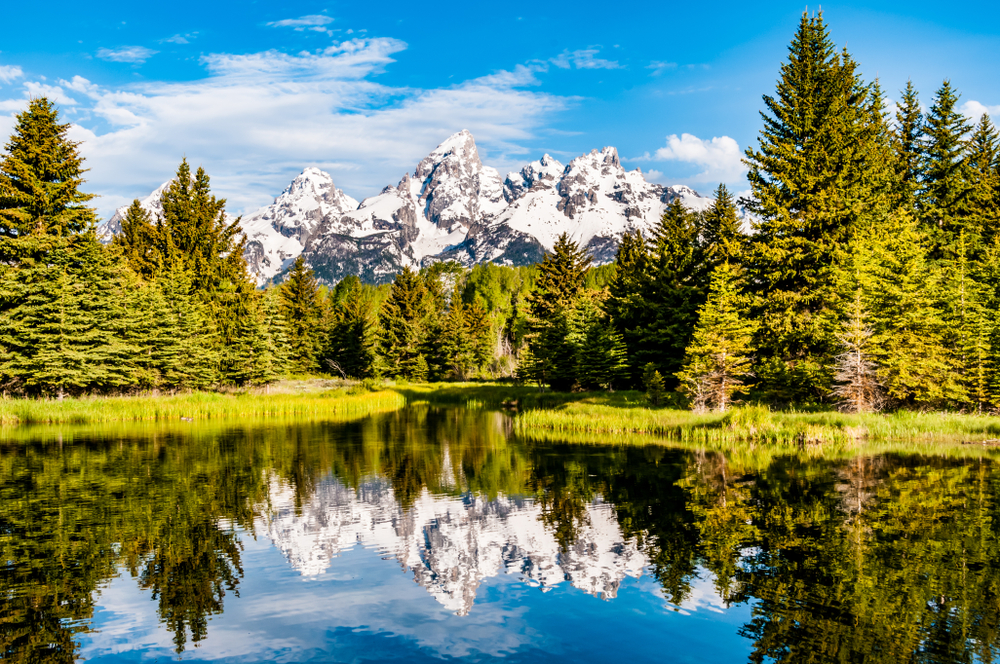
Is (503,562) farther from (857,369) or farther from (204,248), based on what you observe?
(204,248)

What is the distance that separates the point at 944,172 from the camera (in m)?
54.2

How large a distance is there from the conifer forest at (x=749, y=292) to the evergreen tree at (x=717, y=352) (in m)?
0.15

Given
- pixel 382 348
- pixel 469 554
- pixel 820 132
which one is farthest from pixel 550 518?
pixel 382 348

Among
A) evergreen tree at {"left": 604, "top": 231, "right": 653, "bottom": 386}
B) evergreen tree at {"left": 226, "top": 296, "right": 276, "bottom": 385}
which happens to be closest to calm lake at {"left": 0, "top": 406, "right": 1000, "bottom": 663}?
evergreen tree at {"left": 604, "top": 231, "right": 653, "bottom": 386}

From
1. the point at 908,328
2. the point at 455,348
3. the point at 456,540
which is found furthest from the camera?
the point at 455,348

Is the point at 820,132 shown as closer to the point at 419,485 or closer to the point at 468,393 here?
the point at 419,485

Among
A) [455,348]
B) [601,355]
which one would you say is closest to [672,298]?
[601,355]

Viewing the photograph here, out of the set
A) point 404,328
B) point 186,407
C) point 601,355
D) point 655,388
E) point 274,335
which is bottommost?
point 186,407

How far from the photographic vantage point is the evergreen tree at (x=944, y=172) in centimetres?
5319

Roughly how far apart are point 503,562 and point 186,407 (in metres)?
38.3

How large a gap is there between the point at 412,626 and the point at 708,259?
4450 centimetres

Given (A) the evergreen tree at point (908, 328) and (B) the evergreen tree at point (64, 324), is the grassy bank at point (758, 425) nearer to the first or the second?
(A) the evergreen tree at point (908, 328)

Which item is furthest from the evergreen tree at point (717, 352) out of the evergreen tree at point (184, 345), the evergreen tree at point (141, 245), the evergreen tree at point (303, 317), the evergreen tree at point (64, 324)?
the evergreen tree at point (303, 317)

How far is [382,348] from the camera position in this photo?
8712cm
